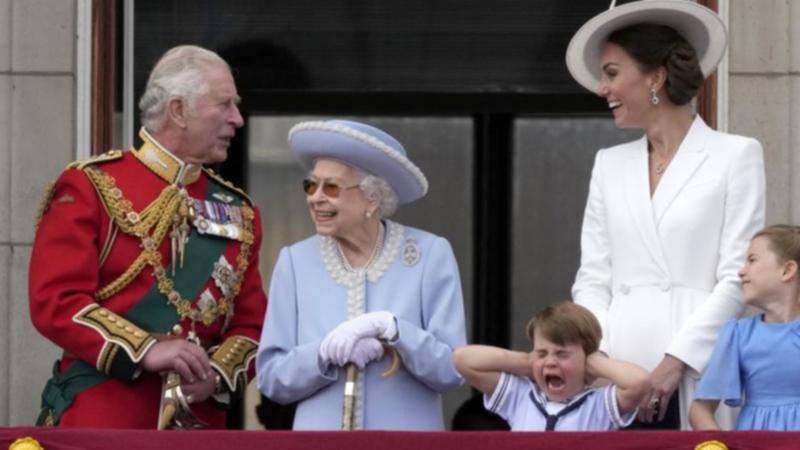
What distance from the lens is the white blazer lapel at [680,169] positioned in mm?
7098

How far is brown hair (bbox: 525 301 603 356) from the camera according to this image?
6824 mm

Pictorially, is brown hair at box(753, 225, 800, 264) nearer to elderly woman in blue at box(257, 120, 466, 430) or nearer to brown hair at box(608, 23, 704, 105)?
brown hair at box(608, 23, 704, 105)

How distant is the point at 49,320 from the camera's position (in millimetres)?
7090

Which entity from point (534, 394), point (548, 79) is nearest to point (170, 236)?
point (534, 394)

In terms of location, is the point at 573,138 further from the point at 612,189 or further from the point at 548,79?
the point at 612,189

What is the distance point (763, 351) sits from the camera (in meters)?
6.78

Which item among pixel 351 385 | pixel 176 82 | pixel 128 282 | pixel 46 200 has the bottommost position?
pixel 351 385

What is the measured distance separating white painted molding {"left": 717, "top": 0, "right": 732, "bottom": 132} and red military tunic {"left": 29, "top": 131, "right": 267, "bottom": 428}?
1908 mm

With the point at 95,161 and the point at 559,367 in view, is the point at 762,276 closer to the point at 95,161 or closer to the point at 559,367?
the point at 559,367

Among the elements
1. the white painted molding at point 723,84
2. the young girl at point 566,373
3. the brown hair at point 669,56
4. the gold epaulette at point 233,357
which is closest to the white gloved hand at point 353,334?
the young girl at point 566,373

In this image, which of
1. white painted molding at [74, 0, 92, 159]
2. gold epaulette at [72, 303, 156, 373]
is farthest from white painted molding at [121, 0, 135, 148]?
gold epaulette at [72, 303, 156, 373]

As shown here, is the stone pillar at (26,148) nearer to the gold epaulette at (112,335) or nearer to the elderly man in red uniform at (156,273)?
the elderly man in red uniform at (156,273)

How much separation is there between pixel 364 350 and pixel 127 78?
2291 millimetres

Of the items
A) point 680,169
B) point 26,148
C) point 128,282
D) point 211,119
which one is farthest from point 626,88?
point 26,148
